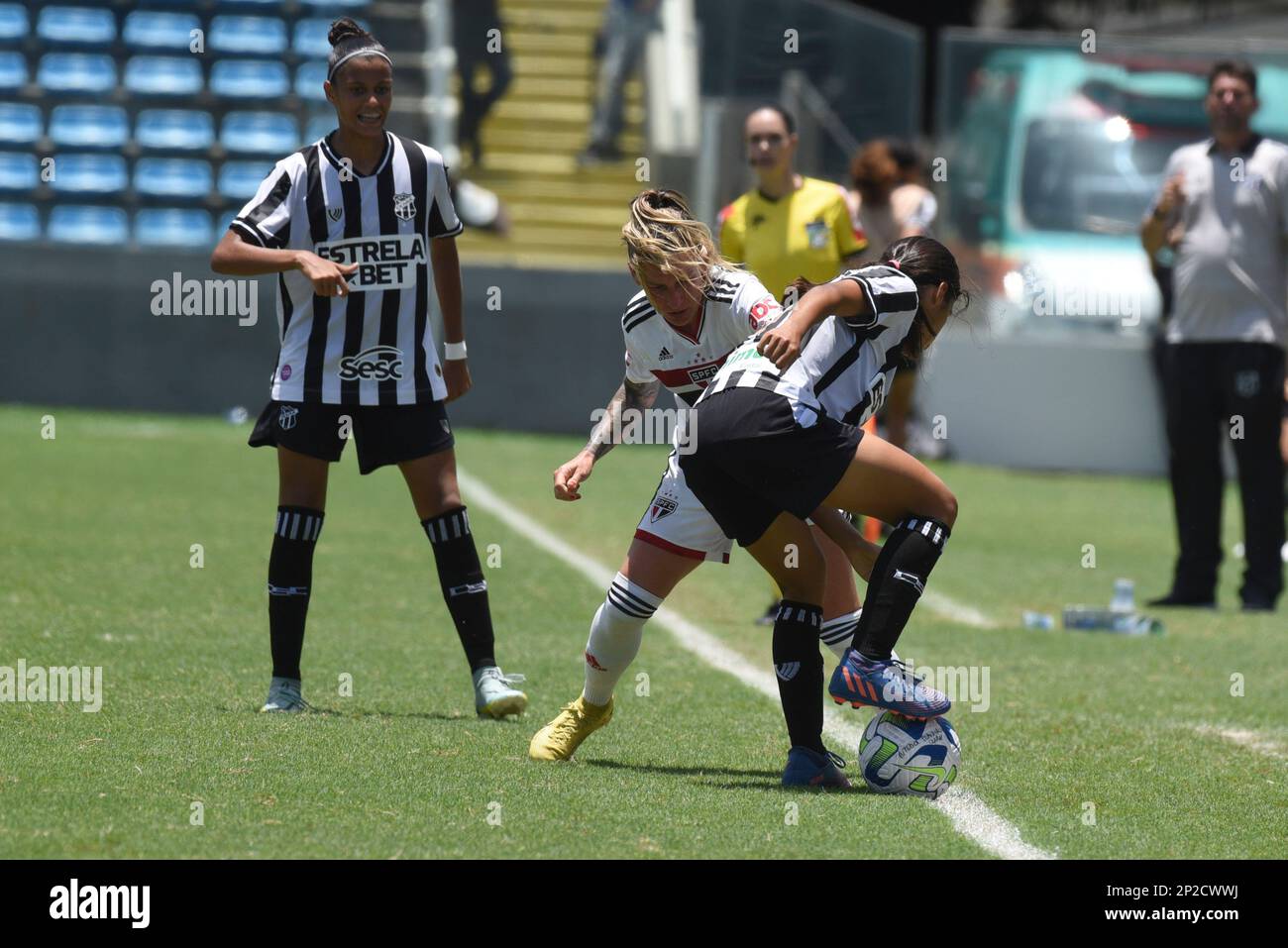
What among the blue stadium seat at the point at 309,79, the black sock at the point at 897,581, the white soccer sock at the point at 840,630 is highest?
the blue stadium seat at the point at 309,79

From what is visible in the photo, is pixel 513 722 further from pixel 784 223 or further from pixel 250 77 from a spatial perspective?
pixel 250 77

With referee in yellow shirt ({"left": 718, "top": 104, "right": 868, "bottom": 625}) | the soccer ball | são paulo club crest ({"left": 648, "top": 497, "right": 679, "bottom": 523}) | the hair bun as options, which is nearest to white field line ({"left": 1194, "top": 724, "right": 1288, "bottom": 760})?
the soccer ball

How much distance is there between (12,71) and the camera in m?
20.8

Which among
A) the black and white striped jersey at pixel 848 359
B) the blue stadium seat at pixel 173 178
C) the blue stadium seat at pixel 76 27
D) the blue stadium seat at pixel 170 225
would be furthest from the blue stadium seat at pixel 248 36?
the black and white striped jersey at pixel 848 359

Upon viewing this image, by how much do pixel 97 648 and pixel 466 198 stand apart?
13313 millimetres

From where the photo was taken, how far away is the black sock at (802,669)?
564 centimetres

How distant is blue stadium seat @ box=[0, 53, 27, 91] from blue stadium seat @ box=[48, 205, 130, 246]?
1.65 m

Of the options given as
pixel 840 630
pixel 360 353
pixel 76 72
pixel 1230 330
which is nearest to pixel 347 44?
pixel 360 353

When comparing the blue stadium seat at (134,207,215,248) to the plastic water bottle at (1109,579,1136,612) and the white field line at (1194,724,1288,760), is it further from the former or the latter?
the white field line at (1194,724,1288,760)

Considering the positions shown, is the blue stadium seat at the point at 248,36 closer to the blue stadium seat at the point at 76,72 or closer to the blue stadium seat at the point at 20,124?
the blue stadium seat at the point at 76,72

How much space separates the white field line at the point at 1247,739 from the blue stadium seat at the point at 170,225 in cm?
1460

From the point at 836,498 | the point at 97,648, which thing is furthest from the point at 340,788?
the point at 97,648

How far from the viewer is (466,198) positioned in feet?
66.5

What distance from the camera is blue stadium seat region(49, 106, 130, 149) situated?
2038 cm
